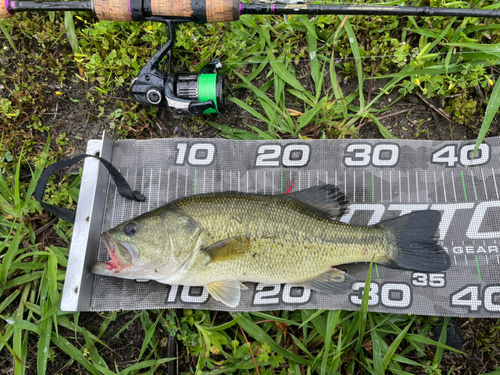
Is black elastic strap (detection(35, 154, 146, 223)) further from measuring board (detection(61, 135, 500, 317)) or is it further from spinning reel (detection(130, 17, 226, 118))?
spinning reel (detection(130, 17, 226, 118))

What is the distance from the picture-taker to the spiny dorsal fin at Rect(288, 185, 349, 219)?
2.86 m

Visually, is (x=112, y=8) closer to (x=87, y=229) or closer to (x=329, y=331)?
(x=87, y=229)

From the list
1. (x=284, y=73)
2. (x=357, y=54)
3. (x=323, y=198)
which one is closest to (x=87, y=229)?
(x=323, y=198)

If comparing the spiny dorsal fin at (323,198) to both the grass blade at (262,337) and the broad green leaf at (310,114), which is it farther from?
the grass blade at (262,337)

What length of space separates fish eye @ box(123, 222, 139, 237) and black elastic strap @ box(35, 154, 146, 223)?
57cm

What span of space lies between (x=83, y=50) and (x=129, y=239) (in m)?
2.31

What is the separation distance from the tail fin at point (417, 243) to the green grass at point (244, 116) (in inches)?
20.8

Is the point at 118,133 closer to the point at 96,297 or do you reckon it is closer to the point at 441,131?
the point at 96,297

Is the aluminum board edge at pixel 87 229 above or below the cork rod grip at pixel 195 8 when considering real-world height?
below

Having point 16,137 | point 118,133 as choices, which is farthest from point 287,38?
point 16,137

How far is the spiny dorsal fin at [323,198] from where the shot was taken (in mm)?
2861

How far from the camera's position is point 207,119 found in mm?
3354

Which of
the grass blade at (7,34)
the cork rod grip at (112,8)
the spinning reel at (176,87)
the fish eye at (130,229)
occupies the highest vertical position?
the cork rod grip at (112,8)

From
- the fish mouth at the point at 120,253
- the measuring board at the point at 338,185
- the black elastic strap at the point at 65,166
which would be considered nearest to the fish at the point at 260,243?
the fish mouth at the point at 120,253
